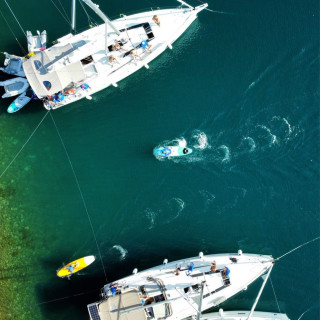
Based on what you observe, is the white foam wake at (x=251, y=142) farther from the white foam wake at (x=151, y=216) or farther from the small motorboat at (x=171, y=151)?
the white foam wake at (x=151, y=216)

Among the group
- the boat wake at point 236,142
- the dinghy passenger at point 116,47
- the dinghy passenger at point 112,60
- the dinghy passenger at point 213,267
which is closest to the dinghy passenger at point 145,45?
the dinghy passenger at point 116,47

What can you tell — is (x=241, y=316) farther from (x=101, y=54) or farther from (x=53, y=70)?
(x=53, y=70)

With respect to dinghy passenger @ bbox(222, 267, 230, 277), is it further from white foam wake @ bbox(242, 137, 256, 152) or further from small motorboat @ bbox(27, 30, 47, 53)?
small motorboat @ bbox(27, 30, 47, 53)

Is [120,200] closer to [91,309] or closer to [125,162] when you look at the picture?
[125,162]

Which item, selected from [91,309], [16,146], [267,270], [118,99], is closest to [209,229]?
[267,270]

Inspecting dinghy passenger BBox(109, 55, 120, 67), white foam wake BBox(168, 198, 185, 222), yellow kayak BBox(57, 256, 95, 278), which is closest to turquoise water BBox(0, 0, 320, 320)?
white foam wake BBox(168, 198, 185, 222)
